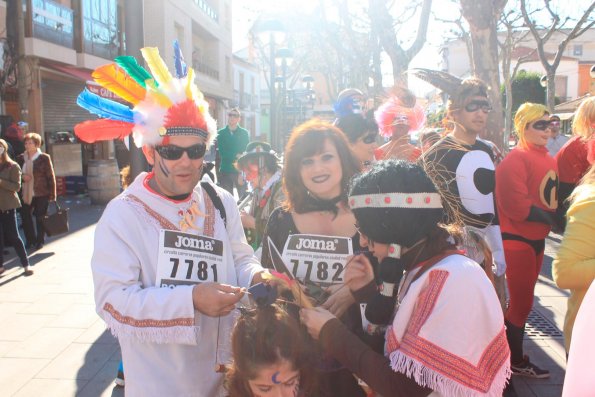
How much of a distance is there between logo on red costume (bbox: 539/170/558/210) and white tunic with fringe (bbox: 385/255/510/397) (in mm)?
2762

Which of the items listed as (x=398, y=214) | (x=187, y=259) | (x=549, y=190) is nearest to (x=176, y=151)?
(x=187, y=259)

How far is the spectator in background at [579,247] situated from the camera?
2.17 meters

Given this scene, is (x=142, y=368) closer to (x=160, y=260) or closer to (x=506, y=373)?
(x=160, y=260)

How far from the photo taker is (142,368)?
212 cm

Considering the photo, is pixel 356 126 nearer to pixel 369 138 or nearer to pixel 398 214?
pixel 369 138

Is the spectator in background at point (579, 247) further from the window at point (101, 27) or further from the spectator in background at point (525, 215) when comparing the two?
the window at point (101, 27)

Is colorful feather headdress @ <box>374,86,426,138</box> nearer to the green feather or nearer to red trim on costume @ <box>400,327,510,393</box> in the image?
the green feather

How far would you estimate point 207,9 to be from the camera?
3281 centimetres

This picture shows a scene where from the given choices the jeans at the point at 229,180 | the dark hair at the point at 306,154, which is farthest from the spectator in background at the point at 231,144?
the dark hair at the point at 306,154

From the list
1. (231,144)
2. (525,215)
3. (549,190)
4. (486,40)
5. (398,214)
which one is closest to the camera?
(398,214)

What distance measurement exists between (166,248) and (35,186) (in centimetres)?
713

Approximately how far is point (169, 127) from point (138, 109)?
6.6 inches

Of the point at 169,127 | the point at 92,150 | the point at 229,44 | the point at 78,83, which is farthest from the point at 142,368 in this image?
the point at 229,44

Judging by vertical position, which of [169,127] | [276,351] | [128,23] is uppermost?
[128,23]
